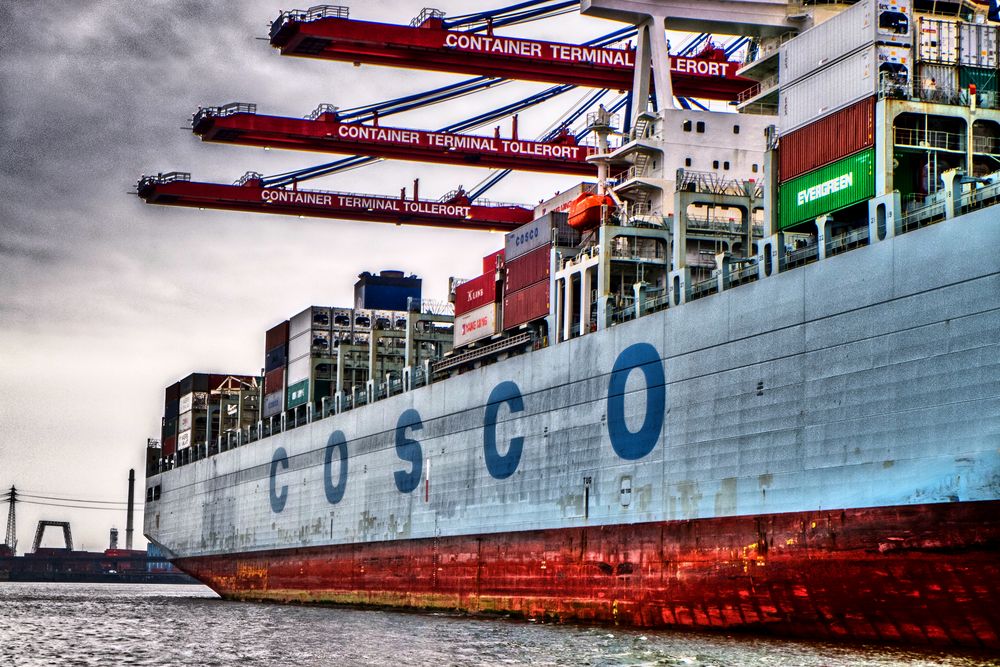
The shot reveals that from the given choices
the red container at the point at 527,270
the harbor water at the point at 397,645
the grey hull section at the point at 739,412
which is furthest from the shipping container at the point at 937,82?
the red container at the point at 527,270

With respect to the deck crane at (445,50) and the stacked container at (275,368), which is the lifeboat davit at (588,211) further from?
the stacked container at (275,368)

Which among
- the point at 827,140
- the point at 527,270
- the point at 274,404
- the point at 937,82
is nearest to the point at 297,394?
the point at 274,404

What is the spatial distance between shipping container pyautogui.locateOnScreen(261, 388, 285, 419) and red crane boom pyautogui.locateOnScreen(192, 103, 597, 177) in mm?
15420

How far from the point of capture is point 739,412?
2781 cm

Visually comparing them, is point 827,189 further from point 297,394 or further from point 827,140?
point 297,394

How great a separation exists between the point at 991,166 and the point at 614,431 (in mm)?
→ 10989

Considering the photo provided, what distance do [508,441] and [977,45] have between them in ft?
56.2

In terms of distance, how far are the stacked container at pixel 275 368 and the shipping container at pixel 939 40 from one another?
3651 cm

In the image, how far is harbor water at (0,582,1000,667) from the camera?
2284cm

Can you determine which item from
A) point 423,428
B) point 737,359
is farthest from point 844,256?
point 423,428

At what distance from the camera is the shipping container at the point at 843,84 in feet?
84.3

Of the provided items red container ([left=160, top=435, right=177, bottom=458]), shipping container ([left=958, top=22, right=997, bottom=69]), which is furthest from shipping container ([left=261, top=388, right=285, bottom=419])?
shipping container ([left=958, top=22, right=997, bottom=69])

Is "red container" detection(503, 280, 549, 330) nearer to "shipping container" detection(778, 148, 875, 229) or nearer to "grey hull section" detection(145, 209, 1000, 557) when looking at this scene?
"grey hull section" detection(145, 209, 1000, 557)

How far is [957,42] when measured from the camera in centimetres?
2661
